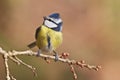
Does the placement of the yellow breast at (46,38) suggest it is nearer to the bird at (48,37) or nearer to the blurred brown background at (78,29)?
the bird at (48,37)

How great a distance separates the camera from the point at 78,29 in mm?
15219

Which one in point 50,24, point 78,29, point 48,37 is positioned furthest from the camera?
point 78,29

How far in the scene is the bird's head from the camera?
4285 millimetres

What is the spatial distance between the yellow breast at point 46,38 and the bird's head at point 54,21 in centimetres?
6

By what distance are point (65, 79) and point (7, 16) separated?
9.37ft

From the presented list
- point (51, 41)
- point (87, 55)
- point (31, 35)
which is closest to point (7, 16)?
point (31, 35)

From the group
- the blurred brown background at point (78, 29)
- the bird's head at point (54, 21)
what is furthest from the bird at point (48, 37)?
the blurred brown background at point (78, 29)

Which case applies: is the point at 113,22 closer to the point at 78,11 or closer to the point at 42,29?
the point at 78,11

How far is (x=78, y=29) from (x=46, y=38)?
10693mm

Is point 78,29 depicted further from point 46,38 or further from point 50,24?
point 50,24

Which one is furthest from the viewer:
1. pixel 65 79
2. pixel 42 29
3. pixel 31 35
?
pixel 31 35

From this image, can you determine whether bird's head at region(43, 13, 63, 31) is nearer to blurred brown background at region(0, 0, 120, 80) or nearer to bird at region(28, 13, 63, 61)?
bird at region(28, 13, 63, 61)

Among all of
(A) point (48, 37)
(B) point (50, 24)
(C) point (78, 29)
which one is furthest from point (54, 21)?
(C) point (78, 29)

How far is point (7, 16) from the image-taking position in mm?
13820
